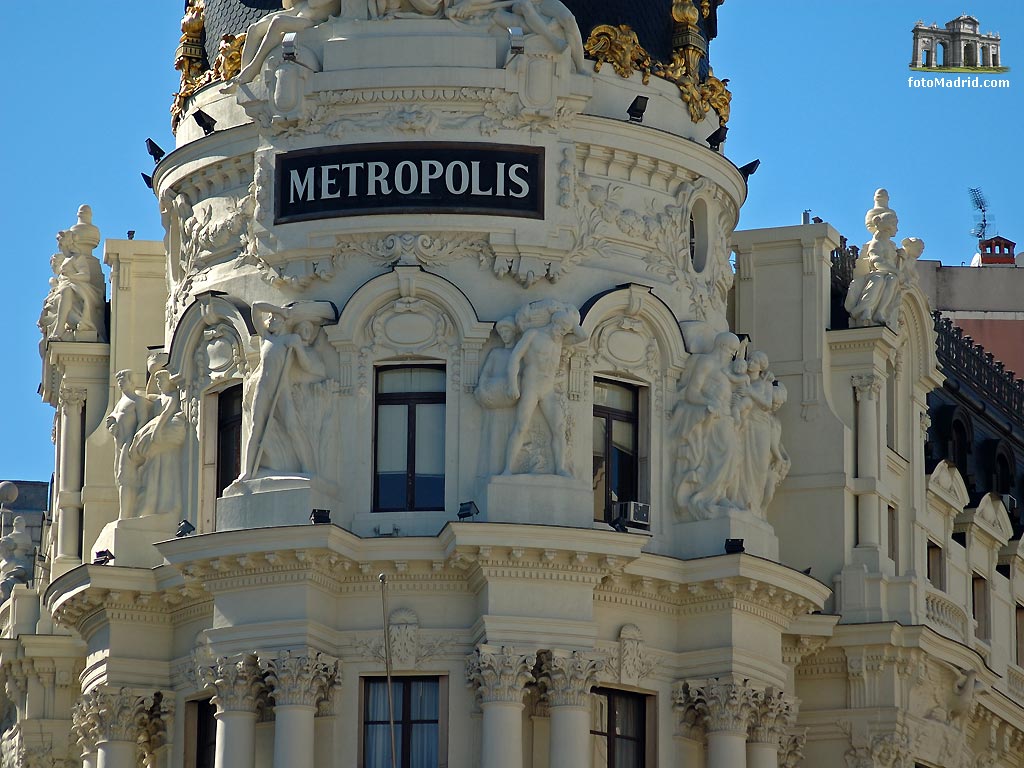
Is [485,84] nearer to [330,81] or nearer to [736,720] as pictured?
[330,81]

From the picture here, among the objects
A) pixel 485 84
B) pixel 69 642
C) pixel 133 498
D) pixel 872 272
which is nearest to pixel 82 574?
pixel 133 498

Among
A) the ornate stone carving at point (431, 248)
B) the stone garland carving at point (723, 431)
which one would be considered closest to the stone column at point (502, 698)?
the stone garland carving at point (723, 431)

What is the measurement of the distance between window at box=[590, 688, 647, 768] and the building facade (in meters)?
0.05

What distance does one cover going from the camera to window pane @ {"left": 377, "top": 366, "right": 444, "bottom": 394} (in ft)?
157

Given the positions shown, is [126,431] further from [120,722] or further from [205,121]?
[205,121]

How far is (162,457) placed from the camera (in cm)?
4950

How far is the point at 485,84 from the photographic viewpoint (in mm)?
48250

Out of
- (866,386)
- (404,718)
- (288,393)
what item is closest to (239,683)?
(404,718)

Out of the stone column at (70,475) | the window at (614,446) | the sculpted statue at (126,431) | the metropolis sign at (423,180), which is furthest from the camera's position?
the stone column at (70,475)

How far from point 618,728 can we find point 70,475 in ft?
35.2

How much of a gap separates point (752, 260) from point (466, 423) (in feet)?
25.2

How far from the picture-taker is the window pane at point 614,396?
159 feet

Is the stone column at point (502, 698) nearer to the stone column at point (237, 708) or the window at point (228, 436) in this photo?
the stone column at point (237, 708)

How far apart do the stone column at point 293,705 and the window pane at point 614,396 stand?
592cm
